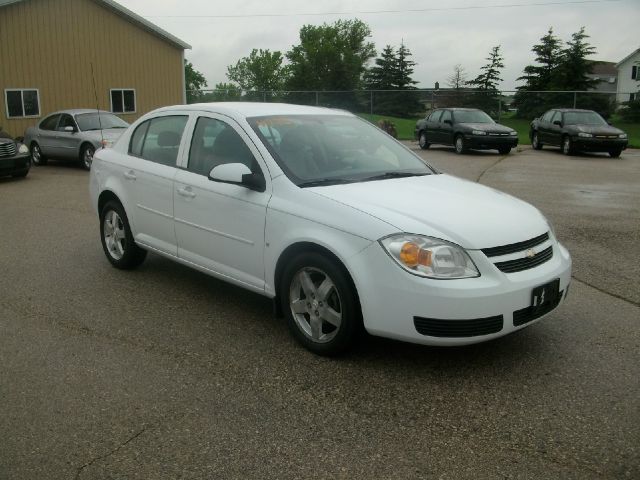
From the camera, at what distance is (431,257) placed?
149 inches

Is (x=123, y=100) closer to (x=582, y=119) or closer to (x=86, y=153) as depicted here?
(x=86, y=153)

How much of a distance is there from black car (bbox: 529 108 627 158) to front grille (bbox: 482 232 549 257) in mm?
18544

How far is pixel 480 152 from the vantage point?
77.8 feet

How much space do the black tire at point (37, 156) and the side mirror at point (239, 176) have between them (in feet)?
50.7

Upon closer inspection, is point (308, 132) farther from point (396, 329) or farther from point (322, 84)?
point (322, 84)

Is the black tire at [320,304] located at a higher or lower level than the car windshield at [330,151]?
lower

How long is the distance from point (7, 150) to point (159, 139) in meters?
10.8

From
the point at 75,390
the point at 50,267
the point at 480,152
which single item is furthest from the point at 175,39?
the point at 75,390

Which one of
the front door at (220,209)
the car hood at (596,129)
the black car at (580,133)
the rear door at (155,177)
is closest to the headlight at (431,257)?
the front door at (220,209)

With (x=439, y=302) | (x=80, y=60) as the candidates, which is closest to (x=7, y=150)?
(x=80, y=60)

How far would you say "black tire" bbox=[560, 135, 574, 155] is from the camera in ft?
70.9

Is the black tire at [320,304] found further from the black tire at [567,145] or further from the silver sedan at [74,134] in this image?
the black tire at [567,145]

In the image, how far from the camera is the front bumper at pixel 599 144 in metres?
21.0

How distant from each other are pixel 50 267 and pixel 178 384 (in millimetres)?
3502
